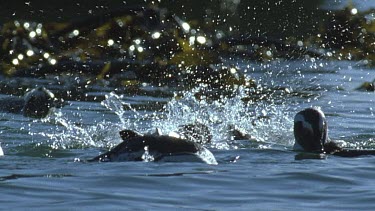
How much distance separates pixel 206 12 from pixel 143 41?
4278 millimetres

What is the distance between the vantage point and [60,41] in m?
16.3

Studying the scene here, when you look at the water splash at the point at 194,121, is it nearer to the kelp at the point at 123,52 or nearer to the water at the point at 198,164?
the water at the point at 198,164

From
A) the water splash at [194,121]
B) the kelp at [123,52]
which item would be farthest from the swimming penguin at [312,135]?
the kelp at [123,52]

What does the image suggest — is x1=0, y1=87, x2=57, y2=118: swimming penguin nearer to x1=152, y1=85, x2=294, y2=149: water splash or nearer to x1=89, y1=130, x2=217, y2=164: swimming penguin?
x1=152, y1=85, x2=294, y2=149: water splash

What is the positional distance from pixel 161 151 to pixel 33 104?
4075 mm

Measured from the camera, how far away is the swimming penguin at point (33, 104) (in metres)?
13.4

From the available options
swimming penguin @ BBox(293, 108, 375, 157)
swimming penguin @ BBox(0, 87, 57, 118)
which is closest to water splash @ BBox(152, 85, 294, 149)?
swimming penguin @ BBox(293, 108, 375, 157)

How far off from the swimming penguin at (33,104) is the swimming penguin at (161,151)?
3.56 metres

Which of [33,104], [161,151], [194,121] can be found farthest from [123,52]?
[161,151]

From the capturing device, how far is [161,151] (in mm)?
9781

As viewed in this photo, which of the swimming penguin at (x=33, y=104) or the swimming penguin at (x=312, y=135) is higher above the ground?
the swimming penguin at (x=33, y=104)

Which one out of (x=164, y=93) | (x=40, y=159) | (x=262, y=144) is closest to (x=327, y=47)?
(x=164, y=93)

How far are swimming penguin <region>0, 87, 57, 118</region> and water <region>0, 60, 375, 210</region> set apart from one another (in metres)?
0.15

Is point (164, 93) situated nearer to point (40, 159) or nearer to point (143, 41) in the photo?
point (143, 41)
